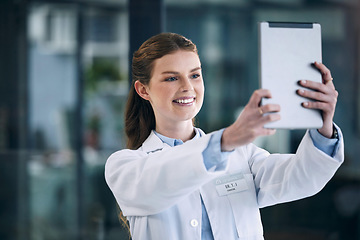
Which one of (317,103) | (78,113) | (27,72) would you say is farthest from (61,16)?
(317,103)

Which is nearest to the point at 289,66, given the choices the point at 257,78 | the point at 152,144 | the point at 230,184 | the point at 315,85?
the point at 315,85

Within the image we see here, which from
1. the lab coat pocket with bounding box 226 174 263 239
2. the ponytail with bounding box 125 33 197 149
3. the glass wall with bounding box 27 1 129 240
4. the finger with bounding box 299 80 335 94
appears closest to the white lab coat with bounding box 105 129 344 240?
the lab coat pocket with bounding box 226 174 263 239

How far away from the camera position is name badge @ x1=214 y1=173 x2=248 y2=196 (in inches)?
62.7

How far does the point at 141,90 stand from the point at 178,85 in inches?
8.4

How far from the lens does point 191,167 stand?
4.20 ft

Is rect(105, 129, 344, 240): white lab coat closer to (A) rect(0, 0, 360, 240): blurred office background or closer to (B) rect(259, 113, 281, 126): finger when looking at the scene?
(B) rect(259, 113, 281, 126): finger

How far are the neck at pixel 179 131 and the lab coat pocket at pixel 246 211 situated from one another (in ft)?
0.81

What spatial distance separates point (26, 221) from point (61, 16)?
155 centimetres

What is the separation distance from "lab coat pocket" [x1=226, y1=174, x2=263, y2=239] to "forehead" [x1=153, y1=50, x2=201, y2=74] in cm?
41

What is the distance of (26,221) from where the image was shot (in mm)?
A: 3674

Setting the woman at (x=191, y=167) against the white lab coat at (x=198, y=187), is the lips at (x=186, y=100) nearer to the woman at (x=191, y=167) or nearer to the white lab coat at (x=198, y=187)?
the woman at (x=191, y=167)

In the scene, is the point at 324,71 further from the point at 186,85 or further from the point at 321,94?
the point at 186,85

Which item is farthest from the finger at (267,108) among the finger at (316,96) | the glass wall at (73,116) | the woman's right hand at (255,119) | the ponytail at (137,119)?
the glass wall at (73,116)

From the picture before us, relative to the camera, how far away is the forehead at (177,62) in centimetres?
155
